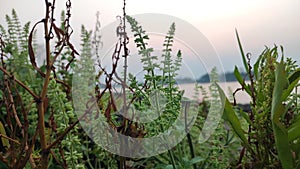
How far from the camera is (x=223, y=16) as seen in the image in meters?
0.54

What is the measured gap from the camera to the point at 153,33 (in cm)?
38

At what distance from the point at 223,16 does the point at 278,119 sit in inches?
9.5

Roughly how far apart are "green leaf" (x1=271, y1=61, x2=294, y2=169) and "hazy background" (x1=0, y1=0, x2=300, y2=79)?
16cm

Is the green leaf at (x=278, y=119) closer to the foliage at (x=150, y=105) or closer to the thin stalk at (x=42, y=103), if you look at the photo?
the foliage at (x=150, y=105)

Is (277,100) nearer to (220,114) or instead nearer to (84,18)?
(220,114)

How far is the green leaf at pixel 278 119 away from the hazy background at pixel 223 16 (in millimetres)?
155

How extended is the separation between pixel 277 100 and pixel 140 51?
5.0 inches

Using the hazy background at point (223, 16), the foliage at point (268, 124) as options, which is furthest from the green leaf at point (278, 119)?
the hazy background at point (223, 16)

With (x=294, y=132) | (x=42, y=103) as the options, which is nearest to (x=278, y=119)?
(x=294, y=132)

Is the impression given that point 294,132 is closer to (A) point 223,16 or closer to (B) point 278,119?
(B) point 278,119

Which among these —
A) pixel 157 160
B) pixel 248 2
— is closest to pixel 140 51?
pixel 157 160

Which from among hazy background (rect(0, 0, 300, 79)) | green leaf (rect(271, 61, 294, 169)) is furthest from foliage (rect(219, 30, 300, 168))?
hazy background (rect(0, 0, 300, 79))

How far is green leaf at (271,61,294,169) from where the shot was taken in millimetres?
323

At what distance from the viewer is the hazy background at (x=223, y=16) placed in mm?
475
